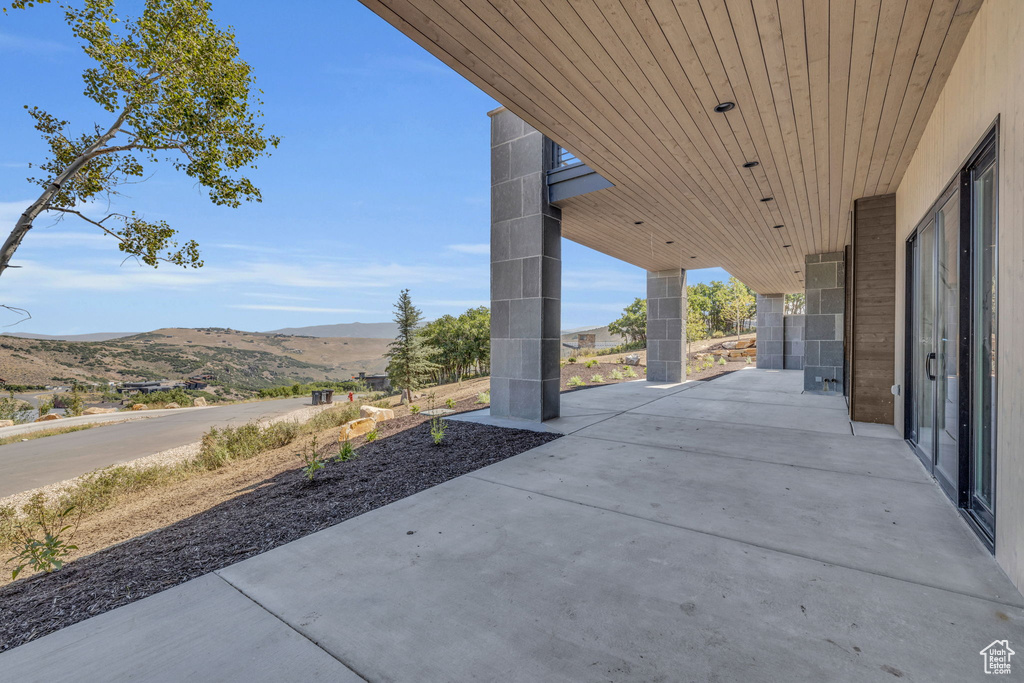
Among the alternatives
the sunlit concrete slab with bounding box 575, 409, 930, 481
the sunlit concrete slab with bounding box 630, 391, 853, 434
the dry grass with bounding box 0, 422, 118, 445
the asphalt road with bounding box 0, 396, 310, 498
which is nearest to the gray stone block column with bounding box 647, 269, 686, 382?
the sunlit concrete slab with bounding box 630, 391, 853, 434

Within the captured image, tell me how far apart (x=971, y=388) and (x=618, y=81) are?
3393 millimetres

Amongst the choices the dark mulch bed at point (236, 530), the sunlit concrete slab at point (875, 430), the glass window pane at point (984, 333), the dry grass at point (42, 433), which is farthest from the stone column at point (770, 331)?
the dry grass at point (42, 433)

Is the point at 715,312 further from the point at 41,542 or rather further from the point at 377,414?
the point at 41,542

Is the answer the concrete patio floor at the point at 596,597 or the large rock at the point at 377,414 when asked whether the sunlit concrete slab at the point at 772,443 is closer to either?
the concrete patio floor at the point at 596,597

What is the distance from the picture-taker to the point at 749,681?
150cm

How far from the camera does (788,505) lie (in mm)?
3156

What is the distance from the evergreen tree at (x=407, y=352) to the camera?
45.4ft

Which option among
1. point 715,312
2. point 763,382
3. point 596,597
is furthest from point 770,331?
point 715,312

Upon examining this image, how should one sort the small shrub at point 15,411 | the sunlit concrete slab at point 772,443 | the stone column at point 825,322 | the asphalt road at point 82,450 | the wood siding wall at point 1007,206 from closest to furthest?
the wood siding wall at point 1007,206
the sunlit concrete slab at point 772,443
the asphalt road at point 82,450
the stone column at point 825,322
the small shrub at point 15,411

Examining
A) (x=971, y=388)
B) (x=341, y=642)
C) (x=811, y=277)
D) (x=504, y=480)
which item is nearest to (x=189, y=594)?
(x=341, y=642)

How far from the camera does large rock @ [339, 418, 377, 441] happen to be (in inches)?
246

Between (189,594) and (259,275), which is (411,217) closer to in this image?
(259,275)

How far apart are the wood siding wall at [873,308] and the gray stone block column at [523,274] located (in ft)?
15.1

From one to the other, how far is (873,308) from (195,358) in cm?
6395
